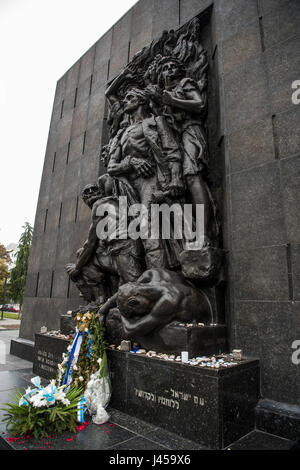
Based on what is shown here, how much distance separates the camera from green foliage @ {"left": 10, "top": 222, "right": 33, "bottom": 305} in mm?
37438

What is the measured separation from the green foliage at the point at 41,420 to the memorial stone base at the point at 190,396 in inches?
38.1

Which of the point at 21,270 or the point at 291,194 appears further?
the point at 21,270

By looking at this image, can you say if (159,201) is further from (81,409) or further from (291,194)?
(81,409)

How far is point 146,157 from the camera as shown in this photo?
7.38 meters

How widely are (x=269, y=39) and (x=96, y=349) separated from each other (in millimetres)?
6950

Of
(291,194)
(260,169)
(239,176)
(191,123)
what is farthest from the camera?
(191,123)

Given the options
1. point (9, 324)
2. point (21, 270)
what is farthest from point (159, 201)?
point (21, 270)

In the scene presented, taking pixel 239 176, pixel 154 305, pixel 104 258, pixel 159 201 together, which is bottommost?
pixel 154 305

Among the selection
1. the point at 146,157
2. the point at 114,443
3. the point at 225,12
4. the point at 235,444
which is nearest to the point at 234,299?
the point at 235,444

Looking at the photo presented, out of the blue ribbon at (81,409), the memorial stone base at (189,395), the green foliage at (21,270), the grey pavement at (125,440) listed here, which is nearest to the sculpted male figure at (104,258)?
the memorial stone base at (189,395)

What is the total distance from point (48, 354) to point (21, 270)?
35.6m

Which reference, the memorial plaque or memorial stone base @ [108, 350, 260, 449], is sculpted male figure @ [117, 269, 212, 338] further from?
the memorial plaque

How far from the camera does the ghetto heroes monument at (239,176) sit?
16.3 feet
